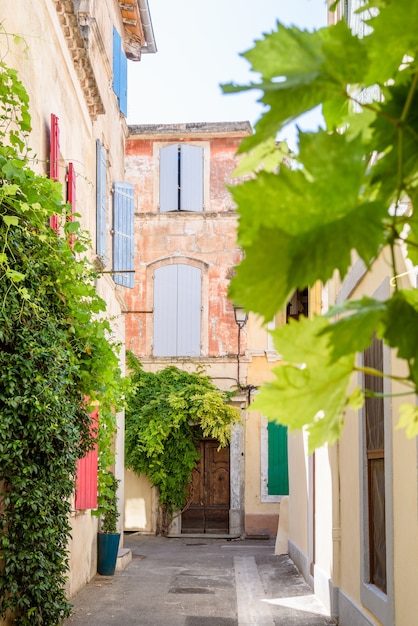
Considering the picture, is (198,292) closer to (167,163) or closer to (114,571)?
(167,163)

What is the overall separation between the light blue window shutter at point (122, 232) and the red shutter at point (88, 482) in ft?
12.5

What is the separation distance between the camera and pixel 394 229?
64 cm

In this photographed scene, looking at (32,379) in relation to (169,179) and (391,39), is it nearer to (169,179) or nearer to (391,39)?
(391,39)

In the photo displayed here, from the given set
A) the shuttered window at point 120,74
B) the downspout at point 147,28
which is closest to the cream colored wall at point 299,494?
the shuttered window at point 120,74

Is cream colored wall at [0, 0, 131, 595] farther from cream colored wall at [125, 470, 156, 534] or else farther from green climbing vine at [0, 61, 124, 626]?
cream colored wall at [125, 470, 156, 534]

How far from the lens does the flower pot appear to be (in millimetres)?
12211

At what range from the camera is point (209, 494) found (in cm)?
2091

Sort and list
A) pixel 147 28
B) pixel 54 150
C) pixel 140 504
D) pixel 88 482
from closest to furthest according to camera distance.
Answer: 1. pixel 54 150
2. pixel 88 482
3. pixel 147 28
4. pixel 140 504

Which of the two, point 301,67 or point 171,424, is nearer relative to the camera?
point 301,67

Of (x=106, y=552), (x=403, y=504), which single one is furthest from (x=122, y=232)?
(x=403, y=504)

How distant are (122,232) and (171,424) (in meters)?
6.80

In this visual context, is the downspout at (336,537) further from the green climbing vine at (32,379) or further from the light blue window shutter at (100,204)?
the light blue window shutter at (100,204)

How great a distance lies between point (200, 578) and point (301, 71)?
1257 centimetres

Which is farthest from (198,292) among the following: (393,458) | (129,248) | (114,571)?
(393,458)
